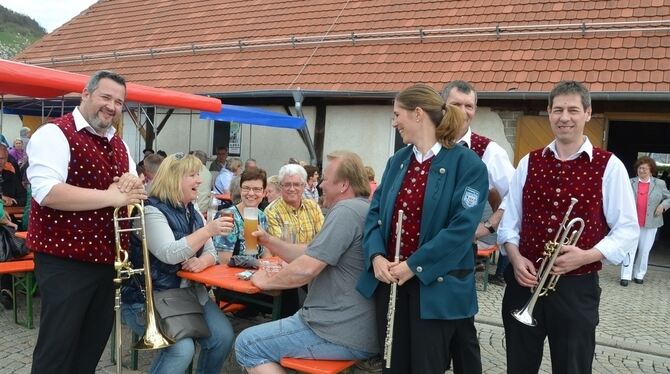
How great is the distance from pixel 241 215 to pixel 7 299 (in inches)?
105

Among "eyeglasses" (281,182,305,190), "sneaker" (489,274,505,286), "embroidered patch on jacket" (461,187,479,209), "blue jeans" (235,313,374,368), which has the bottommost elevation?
"sneaker" (489,274,505,286)

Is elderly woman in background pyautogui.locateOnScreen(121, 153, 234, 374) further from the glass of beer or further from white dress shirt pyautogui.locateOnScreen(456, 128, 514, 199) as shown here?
white dress shirt pyautogui.locateOnScreen(456, 128, 514, 199)

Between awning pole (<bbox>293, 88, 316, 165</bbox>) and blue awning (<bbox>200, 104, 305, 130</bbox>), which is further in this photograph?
awning pole (<bbox>293, 88, 316, 165</bbox>)

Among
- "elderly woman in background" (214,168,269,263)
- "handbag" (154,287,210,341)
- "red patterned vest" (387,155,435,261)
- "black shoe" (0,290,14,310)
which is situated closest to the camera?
"red patterned vest" (387,155,435,261)

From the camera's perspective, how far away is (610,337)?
17.0ft

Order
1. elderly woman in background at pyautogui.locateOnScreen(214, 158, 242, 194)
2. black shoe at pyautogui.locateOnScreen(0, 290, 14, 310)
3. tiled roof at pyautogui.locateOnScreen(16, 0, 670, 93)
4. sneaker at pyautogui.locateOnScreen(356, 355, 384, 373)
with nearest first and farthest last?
sneaker at pyautogui.locateOnScreen(356, 355, 384, 373), black shoe at pyautogui.locateOnScreen(0, 290, 14, 310), tiled roof at pyautogui.locateOnScreen(16, 0, 670, 93), elderly woman in background at pyautogui.locateOnScreen(214, 158, 242, 194)

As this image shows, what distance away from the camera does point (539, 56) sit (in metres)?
9.10

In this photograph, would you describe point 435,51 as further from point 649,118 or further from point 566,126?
point 566,126

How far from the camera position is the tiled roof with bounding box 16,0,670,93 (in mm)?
8719

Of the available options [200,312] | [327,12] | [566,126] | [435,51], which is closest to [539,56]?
[435,51]

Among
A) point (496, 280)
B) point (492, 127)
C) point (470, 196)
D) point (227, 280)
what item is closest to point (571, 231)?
point (470, 196)

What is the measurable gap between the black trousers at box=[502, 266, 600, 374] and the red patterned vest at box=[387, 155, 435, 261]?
67 centimetres

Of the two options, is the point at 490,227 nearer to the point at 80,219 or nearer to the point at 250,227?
the point at 250,227

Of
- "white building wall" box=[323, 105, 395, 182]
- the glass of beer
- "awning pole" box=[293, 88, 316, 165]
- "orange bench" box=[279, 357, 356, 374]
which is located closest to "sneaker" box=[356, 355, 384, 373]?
"orange bench" box=[279, 357, 356, 374]
